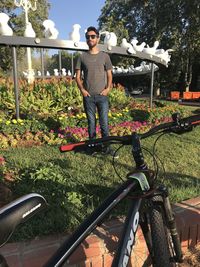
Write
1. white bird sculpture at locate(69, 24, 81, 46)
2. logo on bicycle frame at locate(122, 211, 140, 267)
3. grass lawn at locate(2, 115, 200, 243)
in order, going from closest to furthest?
logo on bicycle frame at locate(122, 211, 140, 267), grass lawn at locate(2, 115, 200, 243), white bird sculpture at locate(69, 24, 81, 46)

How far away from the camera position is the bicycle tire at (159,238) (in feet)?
6.58

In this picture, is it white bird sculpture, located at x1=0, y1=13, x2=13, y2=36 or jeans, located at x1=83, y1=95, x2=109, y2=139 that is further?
white bird sculpture, located at x1=0, y1=13, x2=13, y2=36

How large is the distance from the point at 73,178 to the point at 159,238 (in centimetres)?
193

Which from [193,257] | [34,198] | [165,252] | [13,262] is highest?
[34,198]

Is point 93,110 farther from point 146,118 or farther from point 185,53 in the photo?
point 185,53

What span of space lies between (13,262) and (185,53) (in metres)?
27.4

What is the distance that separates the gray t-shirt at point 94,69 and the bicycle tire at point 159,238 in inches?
130

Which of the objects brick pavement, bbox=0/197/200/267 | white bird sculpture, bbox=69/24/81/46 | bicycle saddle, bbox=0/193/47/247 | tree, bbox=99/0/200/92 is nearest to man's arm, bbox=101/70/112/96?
white bird sculpture, bbox=69/24/81/46

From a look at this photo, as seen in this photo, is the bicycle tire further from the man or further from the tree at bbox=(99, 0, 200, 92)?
the tree at bbox=(99, 0, 200, 92)

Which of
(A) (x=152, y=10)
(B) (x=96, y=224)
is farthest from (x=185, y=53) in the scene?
(B) (x=96, y=224)

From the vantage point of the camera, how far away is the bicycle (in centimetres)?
143

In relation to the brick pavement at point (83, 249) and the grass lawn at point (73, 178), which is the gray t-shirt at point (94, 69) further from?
the brick pavement at point (83, 249)

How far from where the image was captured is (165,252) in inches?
80.4

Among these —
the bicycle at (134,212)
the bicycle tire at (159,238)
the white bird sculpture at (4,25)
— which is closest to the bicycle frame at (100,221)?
the bicycle at (134,212)
